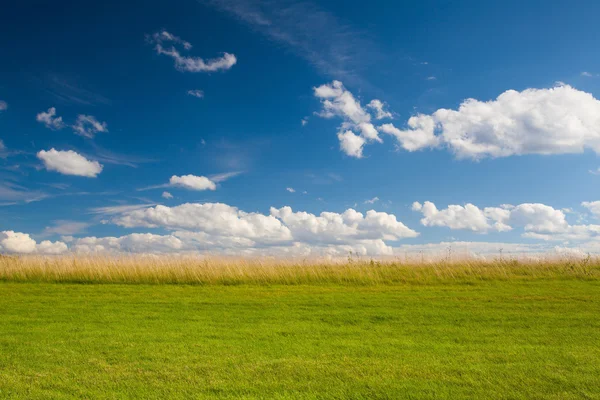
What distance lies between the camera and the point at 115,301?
9.92m

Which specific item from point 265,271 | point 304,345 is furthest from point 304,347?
point 265,271

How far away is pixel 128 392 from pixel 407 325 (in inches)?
173

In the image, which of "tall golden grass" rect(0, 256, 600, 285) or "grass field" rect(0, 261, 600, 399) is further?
"tall golden grass" rect(0, 256, 600, 285)

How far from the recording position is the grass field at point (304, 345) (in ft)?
14.1

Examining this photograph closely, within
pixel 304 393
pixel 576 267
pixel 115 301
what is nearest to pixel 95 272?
pixel 115 301

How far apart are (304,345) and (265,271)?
28.6 feet

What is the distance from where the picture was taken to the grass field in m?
4.29

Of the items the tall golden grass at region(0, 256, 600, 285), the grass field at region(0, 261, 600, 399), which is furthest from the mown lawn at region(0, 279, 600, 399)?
the tall golden grass at region(0, 256, 600, 285)

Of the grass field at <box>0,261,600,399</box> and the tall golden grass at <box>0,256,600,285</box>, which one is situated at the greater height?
the tall golden grass at <box>0,256,600,285</box>

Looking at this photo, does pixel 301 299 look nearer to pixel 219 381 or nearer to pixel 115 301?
pixel 115 301

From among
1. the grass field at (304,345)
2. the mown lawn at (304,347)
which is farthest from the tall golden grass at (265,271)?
the mown lawn at (304,347)

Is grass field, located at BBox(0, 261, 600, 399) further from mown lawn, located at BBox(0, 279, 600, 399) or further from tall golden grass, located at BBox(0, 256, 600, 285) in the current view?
tall golden grass, located at BBox(0, 256, 600, 285)

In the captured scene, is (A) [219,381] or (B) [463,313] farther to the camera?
(B) [463,313]

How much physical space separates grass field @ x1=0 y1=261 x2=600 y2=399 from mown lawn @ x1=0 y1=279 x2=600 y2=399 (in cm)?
2
